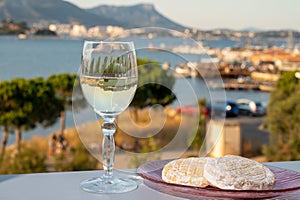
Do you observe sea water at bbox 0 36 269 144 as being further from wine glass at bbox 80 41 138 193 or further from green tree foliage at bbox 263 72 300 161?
wine glass at bbox 80 41 138 193

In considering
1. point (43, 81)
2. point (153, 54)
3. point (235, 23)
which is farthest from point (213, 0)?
point (153, 54)

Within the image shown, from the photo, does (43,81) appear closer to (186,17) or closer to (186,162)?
(186,17)

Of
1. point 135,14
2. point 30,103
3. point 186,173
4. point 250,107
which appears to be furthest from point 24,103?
point 186,173

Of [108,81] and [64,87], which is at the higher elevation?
[108,81]

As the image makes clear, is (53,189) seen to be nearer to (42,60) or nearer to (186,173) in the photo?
(186,173)

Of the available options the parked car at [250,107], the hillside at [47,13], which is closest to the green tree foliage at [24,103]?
the hillside at [47,13]

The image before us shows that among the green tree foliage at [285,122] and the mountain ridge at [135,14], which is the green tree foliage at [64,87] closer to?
the mountain ridge at [135,14]
